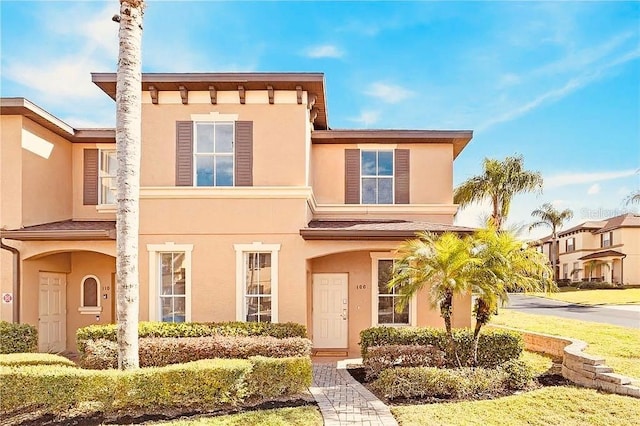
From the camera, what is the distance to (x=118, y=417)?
828cm

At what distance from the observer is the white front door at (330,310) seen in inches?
600

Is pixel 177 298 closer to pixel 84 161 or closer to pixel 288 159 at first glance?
pixel 288 159

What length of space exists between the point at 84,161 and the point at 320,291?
897 cm

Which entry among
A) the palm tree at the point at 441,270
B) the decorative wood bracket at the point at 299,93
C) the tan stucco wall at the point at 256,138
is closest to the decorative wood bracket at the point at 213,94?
the tan stucco wall at the point at 256,138

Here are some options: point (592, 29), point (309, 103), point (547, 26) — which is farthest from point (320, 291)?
point (592, 29)

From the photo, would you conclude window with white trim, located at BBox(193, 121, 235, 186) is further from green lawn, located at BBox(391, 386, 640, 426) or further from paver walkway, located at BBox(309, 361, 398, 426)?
green lawn, located at BBox(391, 386, 640, 426)

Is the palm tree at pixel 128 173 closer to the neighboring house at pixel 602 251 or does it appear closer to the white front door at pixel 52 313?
the white front door at pixel 52 313

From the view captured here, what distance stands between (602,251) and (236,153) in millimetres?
51144

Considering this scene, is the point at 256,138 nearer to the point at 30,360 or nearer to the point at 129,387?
the point at 129,387

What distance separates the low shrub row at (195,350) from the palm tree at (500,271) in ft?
13.6

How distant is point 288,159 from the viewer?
13070mm

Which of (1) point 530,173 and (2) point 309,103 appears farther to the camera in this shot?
(1) point 530,173

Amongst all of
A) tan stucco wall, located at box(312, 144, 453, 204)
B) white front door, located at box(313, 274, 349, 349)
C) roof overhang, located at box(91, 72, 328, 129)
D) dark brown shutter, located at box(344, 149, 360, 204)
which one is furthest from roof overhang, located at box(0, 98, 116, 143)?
white front door, located at box(313, 274, 349, 349)

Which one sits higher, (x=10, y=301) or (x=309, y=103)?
(x=309, y=103)
